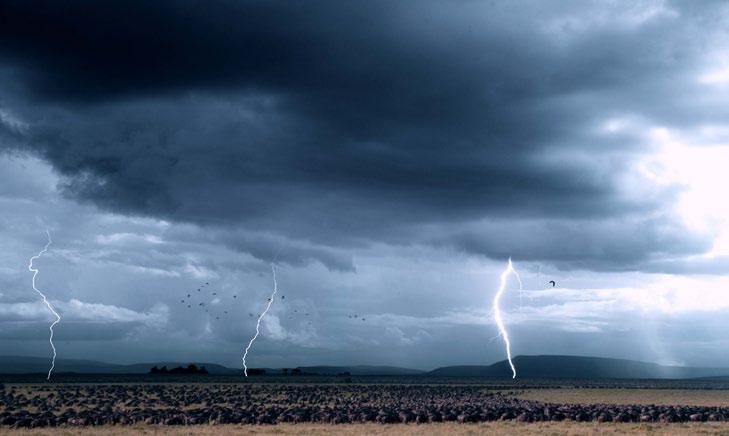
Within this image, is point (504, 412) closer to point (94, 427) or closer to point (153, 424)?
point (153, 424)

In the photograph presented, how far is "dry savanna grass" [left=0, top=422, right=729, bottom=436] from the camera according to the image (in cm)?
3944

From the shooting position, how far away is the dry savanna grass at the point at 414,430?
39.4m

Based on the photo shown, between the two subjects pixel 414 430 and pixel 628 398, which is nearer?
pixel 414 430

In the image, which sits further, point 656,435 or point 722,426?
point 722,426

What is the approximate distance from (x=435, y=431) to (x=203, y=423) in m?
13.8

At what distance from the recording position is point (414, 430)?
4088cm

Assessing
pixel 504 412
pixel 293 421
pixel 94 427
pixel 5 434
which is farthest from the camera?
pixel 504 412

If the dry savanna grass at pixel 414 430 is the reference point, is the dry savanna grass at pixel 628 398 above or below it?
above

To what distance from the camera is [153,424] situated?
4369cm

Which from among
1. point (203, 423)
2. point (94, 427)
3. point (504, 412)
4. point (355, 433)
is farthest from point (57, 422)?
point (504, 412)

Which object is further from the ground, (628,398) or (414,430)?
(628,398)

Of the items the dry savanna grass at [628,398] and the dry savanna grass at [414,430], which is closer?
the dry savanna grass at [414,430]

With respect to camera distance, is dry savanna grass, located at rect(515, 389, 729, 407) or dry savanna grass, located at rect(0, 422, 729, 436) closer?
dry savanna grass, located at rect(0, 422, 729, 436)

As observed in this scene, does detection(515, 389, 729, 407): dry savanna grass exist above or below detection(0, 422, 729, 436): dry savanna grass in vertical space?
above
